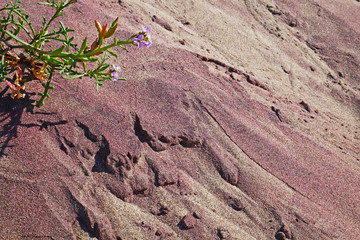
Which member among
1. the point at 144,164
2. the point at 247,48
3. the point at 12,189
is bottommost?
the point at 12,189

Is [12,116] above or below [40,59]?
below

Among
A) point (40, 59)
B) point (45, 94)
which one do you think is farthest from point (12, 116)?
point (40, 59)

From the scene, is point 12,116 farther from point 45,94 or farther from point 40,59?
point 40,59

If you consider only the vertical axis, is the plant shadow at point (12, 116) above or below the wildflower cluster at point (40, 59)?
below

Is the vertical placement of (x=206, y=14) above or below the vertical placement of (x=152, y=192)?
above

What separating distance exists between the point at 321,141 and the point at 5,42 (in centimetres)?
254

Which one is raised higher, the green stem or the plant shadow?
the green stem

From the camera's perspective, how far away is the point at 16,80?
220 cm

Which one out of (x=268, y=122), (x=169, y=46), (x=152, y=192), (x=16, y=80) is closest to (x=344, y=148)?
(x=268, y=122)

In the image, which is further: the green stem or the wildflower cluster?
the green stem

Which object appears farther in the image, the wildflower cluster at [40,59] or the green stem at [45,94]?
the green stem at [45,94]

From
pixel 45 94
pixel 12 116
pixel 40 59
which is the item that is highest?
pixel 40 59

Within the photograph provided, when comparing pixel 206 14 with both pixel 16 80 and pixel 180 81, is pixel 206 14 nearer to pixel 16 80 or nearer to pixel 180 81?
pixel 180 81

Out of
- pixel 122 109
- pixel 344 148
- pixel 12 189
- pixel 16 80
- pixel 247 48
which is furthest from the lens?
pixel 247 48
